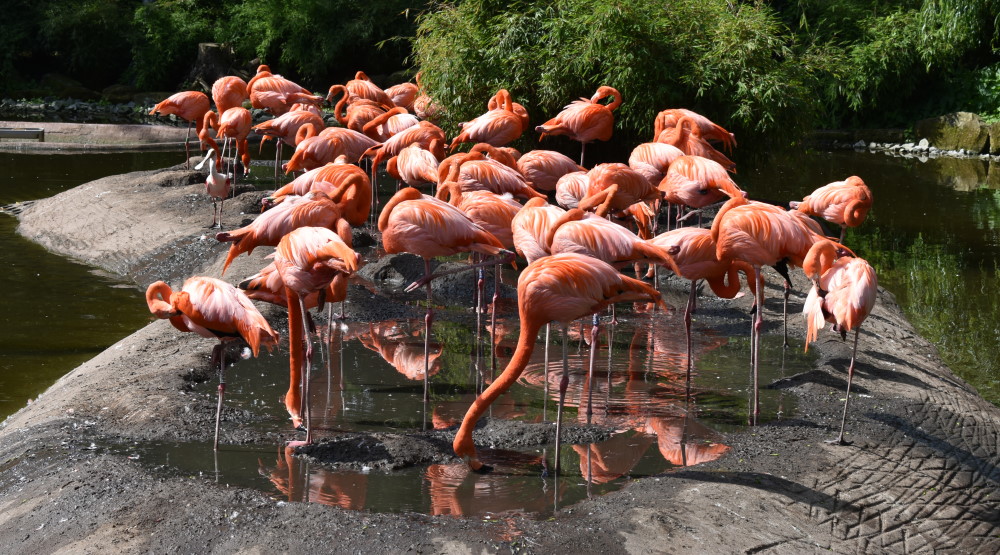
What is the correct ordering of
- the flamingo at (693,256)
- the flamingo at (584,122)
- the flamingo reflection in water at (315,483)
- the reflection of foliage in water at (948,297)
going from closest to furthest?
the flamingo reflection in water at (315,483)
the flamingo at (693,256)
the reflection of foliage in water at (948,297)
the flamingo at (584,122)

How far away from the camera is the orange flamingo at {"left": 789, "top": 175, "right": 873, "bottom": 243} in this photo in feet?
22.1

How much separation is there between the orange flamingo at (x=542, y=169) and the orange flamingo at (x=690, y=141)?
971 mm

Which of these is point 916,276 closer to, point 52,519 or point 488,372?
point 488,372

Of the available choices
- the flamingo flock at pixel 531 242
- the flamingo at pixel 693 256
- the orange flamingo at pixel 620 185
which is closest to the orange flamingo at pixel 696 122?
the flamingo flock at pixel 531 242

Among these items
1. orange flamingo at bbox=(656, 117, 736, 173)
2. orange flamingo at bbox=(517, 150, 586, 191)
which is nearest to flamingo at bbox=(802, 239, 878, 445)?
orange flamingo at bbox=(517, 150, 586, 191)

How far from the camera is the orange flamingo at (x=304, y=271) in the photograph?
4.17m

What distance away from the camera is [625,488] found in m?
3.90

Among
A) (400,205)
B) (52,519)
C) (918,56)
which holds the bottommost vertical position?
(52,519)

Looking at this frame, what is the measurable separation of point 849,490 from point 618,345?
217 centimetres

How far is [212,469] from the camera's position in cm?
403

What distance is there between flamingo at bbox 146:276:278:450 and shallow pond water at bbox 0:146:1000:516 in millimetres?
463

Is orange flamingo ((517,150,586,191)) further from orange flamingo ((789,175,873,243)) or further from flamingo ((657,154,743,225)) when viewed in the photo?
orange flamingo ((789,175,873,243))

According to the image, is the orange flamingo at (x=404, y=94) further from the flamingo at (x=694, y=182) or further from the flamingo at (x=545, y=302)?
the flamingo at (x=545, y=302)

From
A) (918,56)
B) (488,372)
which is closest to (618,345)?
(488,372)
